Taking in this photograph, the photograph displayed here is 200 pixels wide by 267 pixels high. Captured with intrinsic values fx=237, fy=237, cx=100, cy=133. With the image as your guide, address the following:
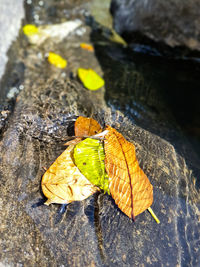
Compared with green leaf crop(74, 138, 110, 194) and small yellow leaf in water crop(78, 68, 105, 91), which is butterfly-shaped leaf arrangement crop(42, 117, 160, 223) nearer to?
green leaf crop(74, 138, 110, 194)

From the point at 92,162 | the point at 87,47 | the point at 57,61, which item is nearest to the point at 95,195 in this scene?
the point at 92,162

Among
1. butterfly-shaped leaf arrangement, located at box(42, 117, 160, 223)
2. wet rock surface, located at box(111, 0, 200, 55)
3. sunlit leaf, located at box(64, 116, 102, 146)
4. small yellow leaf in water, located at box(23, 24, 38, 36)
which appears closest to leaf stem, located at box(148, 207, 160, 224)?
butterfly-shaped leaf arrangement, located at box(42, 117, 160, 223)

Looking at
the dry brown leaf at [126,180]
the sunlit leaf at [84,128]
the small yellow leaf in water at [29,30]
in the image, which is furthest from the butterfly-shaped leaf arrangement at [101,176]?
the small yellow leaf in water at [29,30]

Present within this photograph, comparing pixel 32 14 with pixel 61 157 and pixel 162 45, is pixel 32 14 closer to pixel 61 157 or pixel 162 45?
pixel 162 45

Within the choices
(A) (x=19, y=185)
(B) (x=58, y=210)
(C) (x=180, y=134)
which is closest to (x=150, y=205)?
(B) (x=58, y=210)

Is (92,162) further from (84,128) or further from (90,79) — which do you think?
(90,79)

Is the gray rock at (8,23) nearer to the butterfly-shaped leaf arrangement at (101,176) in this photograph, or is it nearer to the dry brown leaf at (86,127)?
the dry brown leaf at (86,127)

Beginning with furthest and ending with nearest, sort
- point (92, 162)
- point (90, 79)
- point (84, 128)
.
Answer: point (90, 79)
point (84, 128)
point (92, 162)

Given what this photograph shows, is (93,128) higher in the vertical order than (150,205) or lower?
higher
